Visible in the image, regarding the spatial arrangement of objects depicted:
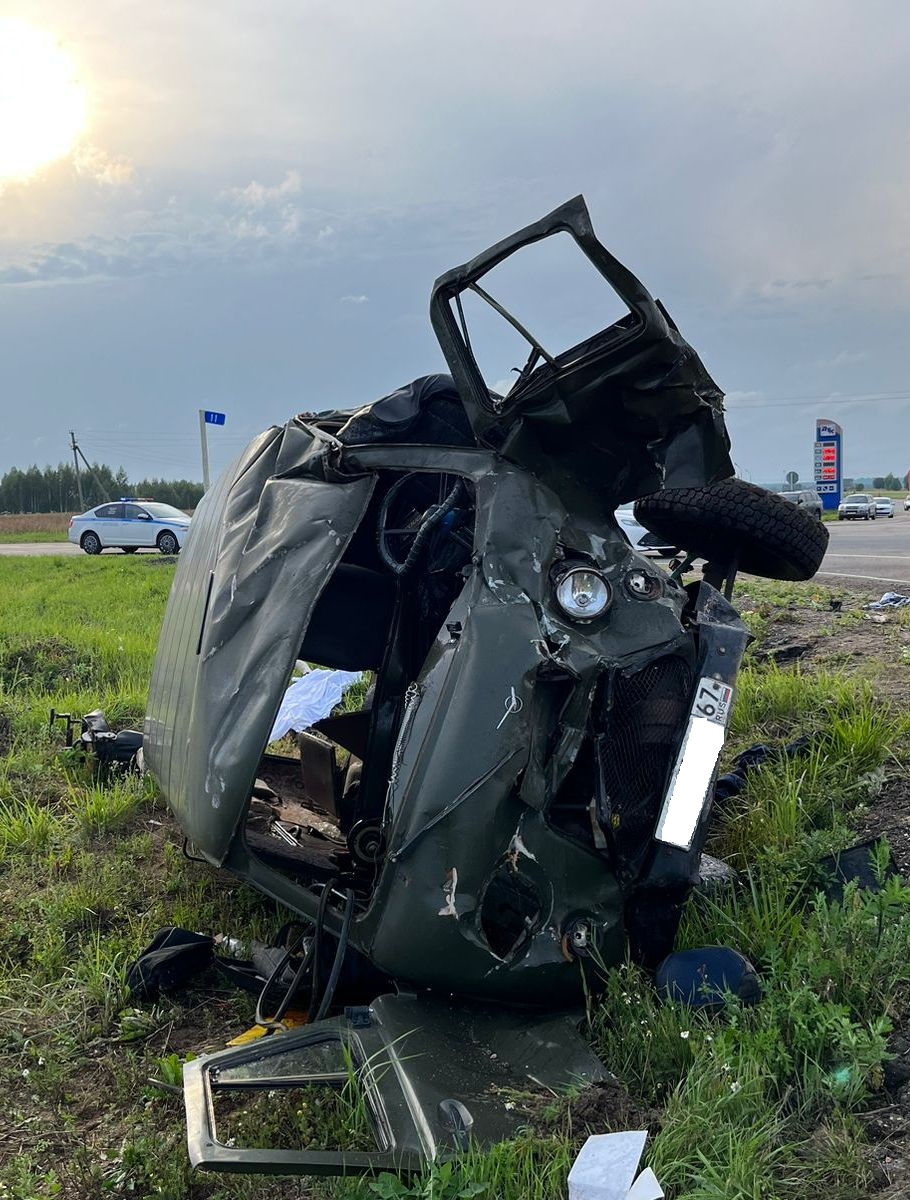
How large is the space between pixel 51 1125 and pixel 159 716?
167 centimetres

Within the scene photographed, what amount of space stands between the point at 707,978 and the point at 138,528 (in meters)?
21.5

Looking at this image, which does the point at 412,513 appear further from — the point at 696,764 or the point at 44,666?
the point at 44,666

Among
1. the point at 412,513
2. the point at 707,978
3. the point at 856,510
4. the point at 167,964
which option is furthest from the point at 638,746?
the point at 856,510

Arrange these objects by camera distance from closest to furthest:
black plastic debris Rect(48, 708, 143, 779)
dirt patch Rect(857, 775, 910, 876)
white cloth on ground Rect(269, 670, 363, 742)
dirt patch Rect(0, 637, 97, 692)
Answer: dirt patch Rect(857, 775, 910, 876), white cloth on ground Rect(269, 670, 363, 742), black plastic debris Rect(48, 708, 143, 779), dirt patch Rect(0, 637, 97, 692)

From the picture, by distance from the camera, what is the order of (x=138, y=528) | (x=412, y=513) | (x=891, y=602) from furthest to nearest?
1. (x=138, y=528)
2. (x=891, y=602)
3. (x=412, y=513)

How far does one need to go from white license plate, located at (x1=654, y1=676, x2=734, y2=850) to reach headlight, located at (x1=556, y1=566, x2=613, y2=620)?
1.29 ft

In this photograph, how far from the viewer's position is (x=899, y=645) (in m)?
5.75

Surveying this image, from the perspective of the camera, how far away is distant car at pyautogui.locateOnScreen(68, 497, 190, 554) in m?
22.5

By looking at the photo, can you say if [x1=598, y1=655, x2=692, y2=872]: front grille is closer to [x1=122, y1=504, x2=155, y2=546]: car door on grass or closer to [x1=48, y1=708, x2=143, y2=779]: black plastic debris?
[x1=48, y1=708, x2=143, y2=779]: black plastic debris

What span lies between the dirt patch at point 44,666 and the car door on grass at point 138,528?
48.1 feet

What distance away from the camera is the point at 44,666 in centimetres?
777

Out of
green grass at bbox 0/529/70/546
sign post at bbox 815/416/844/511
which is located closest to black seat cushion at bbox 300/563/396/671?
green grass at bbox 0/529/70/546

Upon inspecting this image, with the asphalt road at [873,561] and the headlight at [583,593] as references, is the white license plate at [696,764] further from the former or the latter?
the asphalt road at [873,561]

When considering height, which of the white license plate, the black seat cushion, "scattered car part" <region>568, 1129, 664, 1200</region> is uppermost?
the black seat cushion
